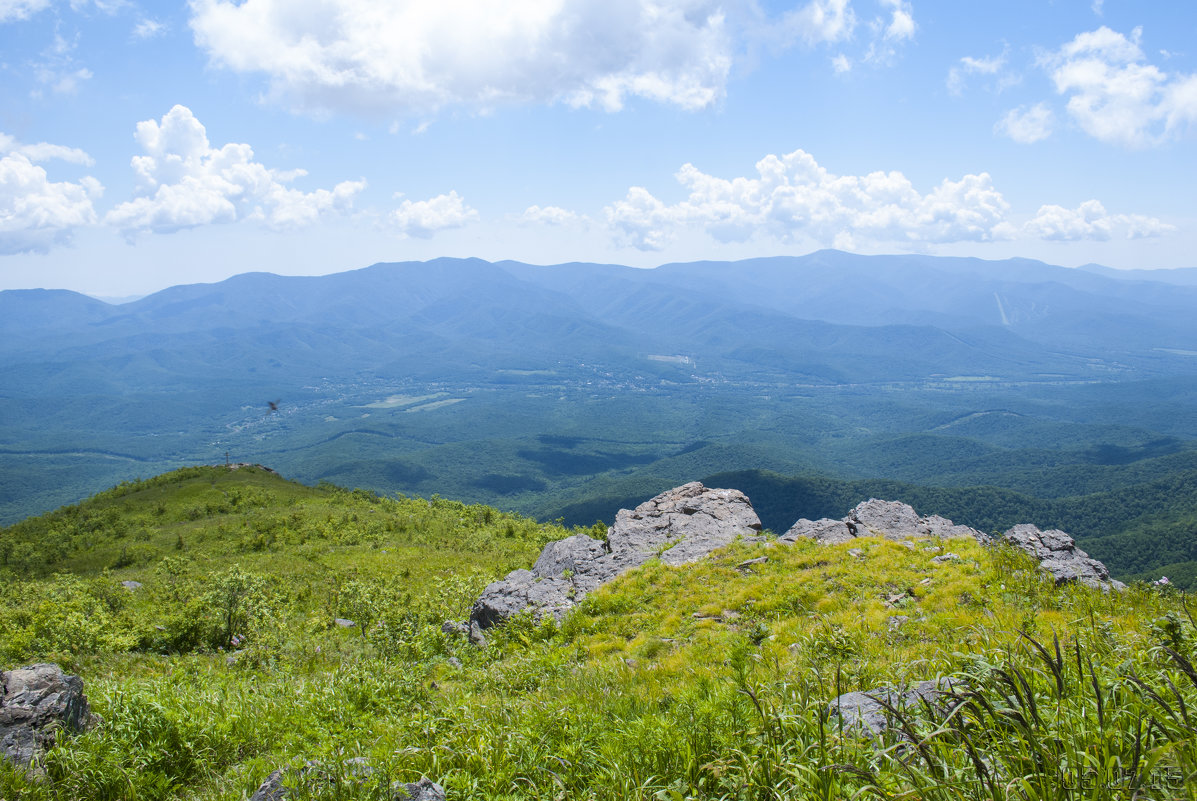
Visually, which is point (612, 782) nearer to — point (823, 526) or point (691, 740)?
point (691, 740)

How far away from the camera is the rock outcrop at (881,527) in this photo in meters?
17.2

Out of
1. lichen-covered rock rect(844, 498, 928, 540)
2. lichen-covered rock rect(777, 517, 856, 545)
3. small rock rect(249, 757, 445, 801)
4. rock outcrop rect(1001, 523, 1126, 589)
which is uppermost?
small rock rect(249, 757, 445, 801)

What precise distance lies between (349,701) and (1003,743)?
8.56 metres

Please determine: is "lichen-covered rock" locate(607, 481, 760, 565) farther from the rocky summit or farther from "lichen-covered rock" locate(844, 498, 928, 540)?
"lichen-covered rock" locate(844, 498, 928, 540)

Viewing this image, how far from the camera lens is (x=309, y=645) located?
15.0 m

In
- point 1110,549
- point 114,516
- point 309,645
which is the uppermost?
point 309,645

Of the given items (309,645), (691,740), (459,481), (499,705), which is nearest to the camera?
(691,740)

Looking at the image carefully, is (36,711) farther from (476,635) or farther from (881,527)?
(881,527)

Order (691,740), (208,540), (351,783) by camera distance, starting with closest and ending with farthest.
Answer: (351,783)
(691,740)
(208,540)

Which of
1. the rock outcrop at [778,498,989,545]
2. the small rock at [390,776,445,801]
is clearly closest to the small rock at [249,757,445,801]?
the small rock at [390,776,445,801]

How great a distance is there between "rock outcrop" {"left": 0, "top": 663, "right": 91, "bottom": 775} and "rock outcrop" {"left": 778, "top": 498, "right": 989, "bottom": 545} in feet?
53.8

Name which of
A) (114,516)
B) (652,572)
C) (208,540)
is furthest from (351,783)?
(114,516)

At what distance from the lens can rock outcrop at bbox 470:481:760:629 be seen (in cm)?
1542

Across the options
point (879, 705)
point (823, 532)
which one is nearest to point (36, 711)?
point (879, 705)
